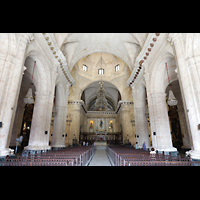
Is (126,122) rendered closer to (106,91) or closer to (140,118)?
(140,118)

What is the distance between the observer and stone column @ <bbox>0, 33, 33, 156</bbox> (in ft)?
15.2

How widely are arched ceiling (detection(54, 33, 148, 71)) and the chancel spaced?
0.10 m

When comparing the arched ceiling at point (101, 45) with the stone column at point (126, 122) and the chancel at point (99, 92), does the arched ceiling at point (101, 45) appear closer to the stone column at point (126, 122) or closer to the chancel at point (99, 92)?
the chancel at point (99, 92)

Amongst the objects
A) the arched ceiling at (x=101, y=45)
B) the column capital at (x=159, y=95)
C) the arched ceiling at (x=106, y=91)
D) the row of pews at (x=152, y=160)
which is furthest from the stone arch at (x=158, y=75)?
the arched ceiling at (x=106, y=91)

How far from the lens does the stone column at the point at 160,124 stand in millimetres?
8099

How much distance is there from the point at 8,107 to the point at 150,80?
8916mm

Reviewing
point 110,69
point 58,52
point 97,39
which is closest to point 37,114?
point 58,52

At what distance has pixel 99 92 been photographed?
16250 mm

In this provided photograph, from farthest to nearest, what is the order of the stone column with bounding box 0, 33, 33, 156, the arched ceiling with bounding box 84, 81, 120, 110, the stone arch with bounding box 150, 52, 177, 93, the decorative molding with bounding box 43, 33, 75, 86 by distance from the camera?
1. the arched ceiling with bounding box 84, 81, 120, 110
2. the stone arch with bounding box 150, 52, 177, 93
3. the decorative molding with bounding box 43, 33, 75, 86
4. the stone column with bounding box 0, 33, 33, 156

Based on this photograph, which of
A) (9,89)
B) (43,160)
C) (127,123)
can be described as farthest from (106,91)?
(43,160)

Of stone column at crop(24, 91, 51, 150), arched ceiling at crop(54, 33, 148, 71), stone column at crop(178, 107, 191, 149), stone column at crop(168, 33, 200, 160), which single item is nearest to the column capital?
stone column at crop(168, 33, 200, 160)

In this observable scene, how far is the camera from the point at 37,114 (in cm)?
851

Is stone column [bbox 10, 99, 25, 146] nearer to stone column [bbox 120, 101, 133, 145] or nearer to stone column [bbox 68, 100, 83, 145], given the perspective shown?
stone column [bbox 68, 100, 83, 145]
